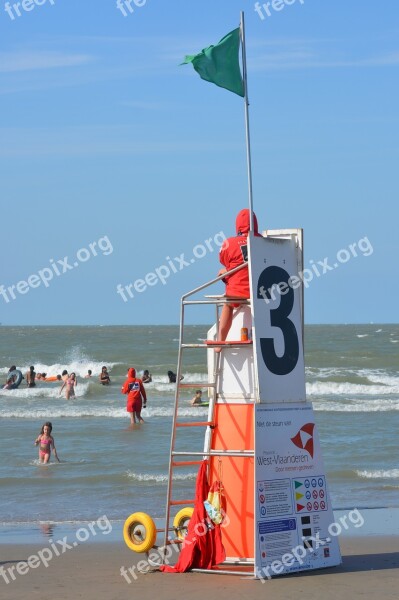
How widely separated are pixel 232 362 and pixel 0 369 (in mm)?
48017

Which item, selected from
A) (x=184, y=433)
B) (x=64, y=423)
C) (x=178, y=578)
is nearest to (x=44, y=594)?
(x=178, y=578)

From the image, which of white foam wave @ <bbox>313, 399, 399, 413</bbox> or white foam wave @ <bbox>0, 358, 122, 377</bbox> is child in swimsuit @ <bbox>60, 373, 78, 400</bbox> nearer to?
white foam wave @ <bbox>313, 399, 399, 413</bbox>

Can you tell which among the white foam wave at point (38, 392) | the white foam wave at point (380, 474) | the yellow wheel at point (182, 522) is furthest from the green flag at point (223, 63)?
the white foam wave at point (38, 392)

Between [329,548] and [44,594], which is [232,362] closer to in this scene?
[329,548]

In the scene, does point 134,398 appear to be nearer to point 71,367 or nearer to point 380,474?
point 380,474

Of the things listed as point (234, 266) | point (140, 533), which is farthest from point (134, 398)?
point (234, 266)

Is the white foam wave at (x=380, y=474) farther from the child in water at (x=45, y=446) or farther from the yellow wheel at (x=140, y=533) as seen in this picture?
the yellow wheel at (x=140, y=533)

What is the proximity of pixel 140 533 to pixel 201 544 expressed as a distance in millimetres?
771

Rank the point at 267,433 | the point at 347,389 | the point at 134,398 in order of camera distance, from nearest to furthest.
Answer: the point at 267,433 < the point at 134,398 < the point at 347,389

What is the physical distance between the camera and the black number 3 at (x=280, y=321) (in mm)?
8984

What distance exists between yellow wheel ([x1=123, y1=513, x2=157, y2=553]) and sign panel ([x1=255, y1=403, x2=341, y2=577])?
3.88ft

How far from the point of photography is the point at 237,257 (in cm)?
921

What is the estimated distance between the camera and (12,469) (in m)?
18.3

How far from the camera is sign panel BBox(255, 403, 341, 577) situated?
28.9 feet
